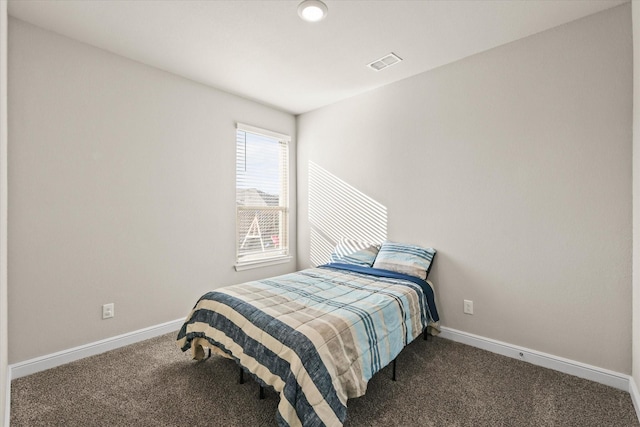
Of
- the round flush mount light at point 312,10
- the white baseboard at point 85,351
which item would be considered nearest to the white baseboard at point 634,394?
the round flush mount light at point 312,10

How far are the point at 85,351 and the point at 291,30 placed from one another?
3.06m

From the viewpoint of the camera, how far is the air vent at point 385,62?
2750mm

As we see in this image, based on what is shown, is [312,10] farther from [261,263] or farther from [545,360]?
[545,360]

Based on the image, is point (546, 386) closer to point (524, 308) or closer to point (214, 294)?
point (524, 308)

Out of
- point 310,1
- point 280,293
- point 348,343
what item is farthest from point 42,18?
point 348,343

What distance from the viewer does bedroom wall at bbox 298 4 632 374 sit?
2.11m

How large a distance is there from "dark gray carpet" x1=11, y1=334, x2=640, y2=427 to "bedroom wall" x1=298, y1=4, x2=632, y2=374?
15.5 inches

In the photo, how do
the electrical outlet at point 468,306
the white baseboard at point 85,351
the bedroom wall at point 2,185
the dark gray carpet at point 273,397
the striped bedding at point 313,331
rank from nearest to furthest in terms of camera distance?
the bedroom wall at point 2,185, the striped bedding at point 313,331, the dark gray carpet at point 273,397, the white baseboard at point 85,351, the electrical outlet at point 468,306

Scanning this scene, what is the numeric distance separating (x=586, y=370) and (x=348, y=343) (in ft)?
6.03

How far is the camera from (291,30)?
2352 mm

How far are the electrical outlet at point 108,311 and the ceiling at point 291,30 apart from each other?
2211mm

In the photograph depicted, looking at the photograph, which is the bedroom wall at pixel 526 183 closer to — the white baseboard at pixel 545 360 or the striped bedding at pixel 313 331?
the white baseboard at pixel 545 360

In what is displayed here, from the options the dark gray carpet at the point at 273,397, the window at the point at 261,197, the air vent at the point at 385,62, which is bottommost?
the dark gray carpet at the point at 273,397

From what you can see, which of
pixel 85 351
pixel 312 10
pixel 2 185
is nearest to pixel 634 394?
pixel 312 10
